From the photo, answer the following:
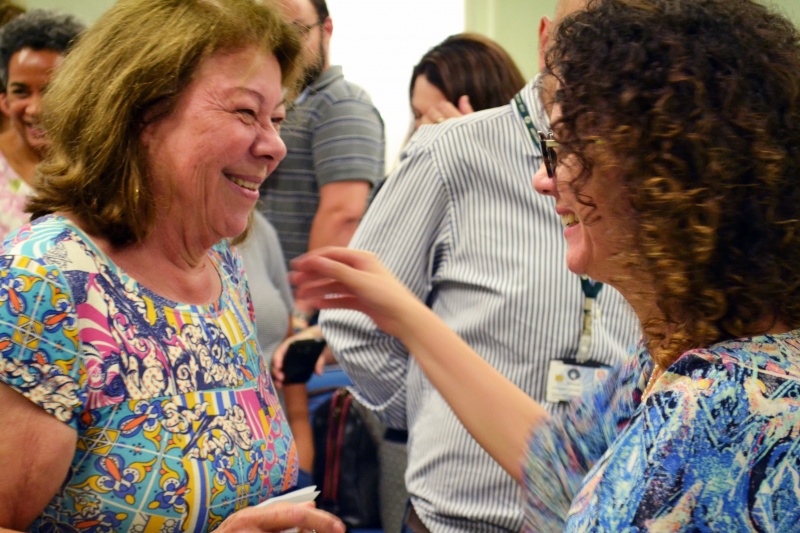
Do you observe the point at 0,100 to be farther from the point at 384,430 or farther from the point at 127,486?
the point at 127,486

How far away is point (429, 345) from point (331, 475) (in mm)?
1327

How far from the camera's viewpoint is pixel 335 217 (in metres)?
3.21

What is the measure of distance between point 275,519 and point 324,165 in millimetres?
2053

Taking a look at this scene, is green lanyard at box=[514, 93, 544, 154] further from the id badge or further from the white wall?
the white wall

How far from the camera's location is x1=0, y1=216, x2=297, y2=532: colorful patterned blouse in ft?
3.84

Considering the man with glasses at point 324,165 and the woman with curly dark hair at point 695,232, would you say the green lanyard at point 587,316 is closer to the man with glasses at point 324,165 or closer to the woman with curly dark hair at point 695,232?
the woman with curly dark hair at point 695,232

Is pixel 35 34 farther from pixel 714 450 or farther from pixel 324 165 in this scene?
pixel 714 450

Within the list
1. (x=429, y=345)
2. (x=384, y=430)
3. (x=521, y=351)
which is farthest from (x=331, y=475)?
(x=429, y=345)

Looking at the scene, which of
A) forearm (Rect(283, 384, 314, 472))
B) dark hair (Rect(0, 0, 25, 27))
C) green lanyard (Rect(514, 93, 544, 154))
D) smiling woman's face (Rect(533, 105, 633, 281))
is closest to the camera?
smiling woman's face (Rect(533, 105, 633, 281))

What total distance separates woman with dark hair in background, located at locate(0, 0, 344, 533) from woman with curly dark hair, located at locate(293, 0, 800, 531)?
0.56m

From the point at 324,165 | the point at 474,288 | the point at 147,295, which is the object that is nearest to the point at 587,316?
the point at 474,288

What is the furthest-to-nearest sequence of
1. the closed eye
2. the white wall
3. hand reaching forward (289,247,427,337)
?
the white wall
hand reaching forward (289,247,427,337)
the closed eye

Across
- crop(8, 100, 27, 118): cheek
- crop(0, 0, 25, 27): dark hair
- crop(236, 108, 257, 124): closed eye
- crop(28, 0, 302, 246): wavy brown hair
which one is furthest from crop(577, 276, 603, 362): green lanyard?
crop(0, 0, 25, 27): dark hair

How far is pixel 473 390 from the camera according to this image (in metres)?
1.61
